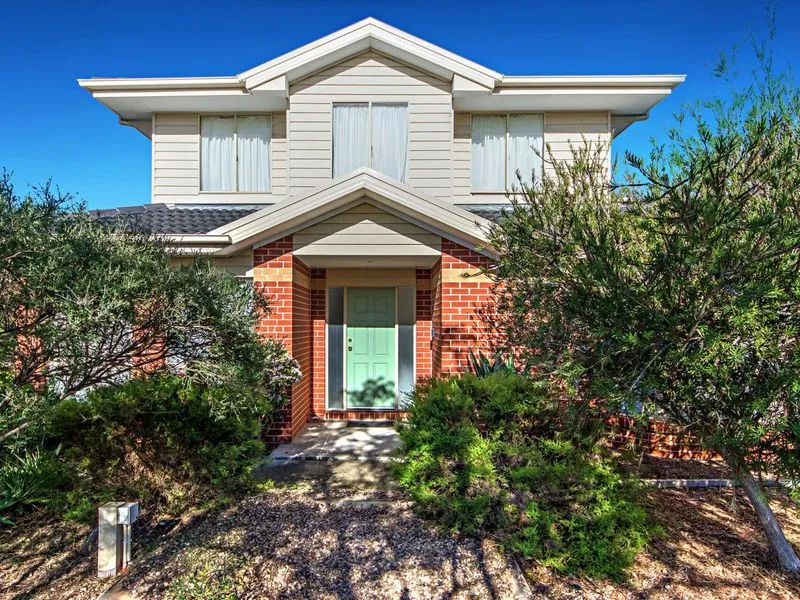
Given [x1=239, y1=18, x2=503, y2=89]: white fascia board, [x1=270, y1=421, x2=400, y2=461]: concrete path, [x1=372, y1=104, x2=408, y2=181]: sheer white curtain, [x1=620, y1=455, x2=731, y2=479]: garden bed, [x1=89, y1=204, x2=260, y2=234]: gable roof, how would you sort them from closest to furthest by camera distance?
[x1=620, y1=455, x2=731, y2=479]: garden bed → [x1=270, y1=421, x2=400, y2=461]: concrete path → [x1=89, y1=204, x2=260, y2=234]: gable roof → [x1=239, y1=18, x2=503, y2=89]: white fascia board → [x1=372, y1=104, x2=408, y2=181]: sheer white curtain

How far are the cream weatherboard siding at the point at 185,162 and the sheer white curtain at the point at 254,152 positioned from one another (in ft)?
0.55

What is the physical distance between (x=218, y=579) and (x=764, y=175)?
188 inches

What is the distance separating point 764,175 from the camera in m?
2.75

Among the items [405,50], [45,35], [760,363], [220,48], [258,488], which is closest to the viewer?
[760,363]

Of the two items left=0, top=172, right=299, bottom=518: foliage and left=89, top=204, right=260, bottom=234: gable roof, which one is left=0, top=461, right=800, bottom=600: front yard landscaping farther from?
left=89, top=204, right=260, bottom=234: gable roof

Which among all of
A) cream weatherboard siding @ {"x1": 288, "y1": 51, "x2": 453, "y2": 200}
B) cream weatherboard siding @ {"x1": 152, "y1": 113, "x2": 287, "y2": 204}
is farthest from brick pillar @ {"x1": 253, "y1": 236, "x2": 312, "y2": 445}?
cream weatherboard siding @ {"x1": 152, "y1": 113, "x2": 287, "y2": 204}

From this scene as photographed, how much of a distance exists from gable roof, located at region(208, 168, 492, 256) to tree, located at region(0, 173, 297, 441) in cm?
275

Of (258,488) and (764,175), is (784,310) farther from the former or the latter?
(258,488)

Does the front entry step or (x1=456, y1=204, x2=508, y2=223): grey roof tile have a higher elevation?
(x1=456, y1=204, x2=508, y2=223): grey roof tile

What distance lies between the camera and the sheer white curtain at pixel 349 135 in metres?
9.16

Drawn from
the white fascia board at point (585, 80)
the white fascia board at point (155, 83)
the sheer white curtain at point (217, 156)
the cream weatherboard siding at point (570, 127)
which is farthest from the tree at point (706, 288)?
Answer: the white fascia board at point (155, 83)

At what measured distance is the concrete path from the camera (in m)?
6.48

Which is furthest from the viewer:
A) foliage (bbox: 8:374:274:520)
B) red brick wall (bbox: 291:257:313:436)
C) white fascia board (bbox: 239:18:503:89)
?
white fascia board (bbox: 239:18:503:89)

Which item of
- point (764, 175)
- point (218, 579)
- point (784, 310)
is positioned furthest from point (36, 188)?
point (784, 310)
